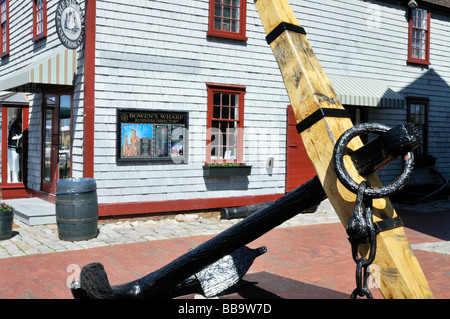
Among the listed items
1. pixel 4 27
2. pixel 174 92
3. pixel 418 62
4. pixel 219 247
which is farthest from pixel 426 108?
pixel 219 247

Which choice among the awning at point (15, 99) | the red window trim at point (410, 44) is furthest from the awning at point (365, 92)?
the awning at point (15, 99)

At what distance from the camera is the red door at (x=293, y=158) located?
39.1ft

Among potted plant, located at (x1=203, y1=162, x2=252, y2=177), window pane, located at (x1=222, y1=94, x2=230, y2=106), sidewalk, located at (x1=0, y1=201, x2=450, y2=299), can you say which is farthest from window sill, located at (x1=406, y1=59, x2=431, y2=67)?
potted plant, located at (x1=203, y1=162, x2=252, y2=177)

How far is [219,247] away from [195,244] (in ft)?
16.9

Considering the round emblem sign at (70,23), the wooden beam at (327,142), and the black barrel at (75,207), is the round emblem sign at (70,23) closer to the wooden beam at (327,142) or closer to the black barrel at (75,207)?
the black barrel at (75,207)

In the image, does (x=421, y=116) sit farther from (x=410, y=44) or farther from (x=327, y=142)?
(x=327, y=142)

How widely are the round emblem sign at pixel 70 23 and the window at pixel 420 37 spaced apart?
10.0m

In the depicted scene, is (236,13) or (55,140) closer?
(55,140)

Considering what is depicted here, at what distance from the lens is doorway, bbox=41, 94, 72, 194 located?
411 inches

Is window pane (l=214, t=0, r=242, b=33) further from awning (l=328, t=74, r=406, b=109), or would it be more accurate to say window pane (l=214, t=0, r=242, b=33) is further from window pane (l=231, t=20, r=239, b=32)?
awning (l=328, t=74, r=406, b=109)

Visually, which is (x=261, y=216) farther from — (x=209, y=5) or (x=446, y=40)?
(x=446, y=40)

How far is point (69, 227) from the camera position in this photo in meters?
7.88

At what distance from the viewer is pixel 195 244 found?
26.0 feet

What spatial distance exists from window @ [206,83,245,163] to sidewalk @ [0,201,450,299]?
5.19ft
